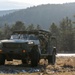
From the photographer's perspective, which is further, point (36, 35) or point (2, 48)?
point (36, 35)

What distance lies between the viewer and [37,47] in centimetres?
1769

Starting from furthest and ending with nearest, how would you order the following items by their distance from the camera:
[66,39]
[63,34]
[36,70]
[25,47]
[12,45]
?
[63,34] < [66,39] < [12,45] < [25,47] < [36,70]

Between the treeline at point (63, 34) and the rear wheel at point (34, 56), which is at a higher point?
the rear wheel at point (34, 56)

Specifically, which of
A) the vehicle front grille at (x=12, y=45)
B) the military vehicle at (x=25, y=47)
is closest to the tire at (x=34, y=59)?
the military vehicle at (x=25, y=47)

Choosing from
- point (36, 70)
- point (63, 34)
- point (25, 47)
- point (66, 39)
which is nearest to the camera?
point (36, 70)

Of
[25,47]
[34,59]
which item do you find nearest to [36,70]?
[34,59]

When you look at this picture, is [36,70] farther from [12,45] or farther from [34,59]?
[12,45]

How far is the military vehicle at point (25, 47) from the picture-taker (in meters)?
17.2

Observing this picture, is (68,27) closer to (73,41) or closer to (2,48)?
(73,41)

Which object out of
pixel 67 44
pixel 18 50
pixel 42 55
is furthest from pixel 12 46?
pixel 67 44

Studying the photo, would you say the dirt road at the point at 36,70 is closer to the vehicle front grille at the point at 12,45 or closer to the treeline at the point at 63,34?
the vehicle front grille at the point at 12,45

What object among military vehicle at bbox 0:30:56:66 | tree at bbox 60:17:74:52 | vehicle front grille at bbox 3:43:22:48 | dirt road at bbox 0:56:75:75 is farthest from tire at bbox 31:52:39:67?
tree at bbox 60:17:74:52

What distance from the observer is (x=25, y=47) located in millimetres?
17219

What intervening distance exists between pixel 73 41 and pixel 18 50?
70.6 meters
